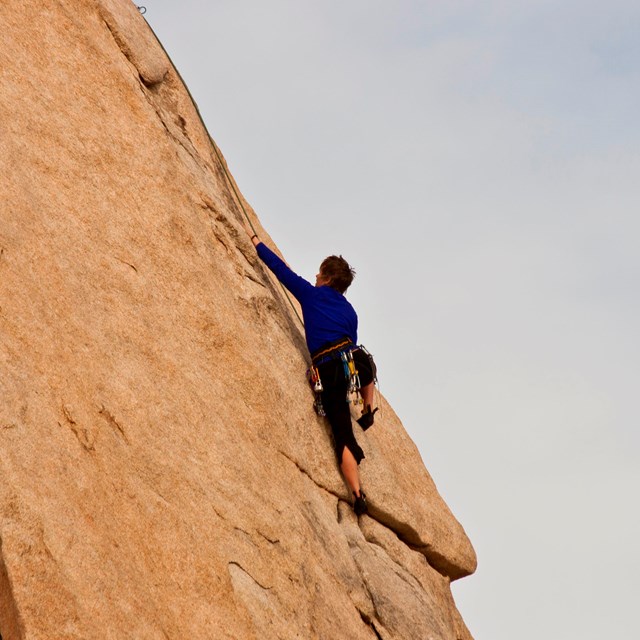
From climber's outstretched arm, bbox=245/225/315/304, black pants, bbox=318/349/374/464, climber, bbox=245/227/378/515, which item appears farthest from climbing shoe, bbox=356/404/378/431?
climber's outstretched arm, bbox=245/225/315/304

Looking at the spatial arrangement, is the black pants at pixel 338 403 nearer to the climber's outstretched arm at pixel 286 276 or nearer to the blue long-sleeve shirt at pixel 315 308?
the blue long-sleeve shirt at pixel 315 308

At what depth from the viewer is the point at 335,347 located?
36.9 feet

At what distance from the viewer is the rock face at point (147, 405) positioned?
300 inches

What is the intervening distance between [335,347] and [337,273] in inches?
30.7

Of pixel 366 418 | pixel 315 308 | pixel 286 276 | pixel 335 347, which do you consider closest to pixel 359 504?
pixel 366 418

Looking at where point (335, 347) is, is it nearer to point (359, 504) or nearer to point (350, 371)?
point (350, 371)

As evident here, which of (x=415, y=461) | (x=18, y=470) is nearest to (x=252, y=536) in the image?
(x=18, y=470)

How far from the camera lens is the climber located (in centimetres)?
1120

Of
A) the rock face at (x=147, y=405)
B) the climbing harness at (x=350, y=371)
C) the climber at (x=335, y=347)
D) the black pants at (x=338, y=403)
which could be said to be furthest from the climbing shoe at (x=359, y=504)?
the climbing harness at (x=350, y=371)

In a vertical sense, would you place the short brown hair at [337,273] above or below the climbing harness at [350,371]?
above

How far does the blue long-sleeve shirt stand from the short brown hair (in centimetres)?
15

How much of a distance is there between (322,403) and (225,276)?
1567mm

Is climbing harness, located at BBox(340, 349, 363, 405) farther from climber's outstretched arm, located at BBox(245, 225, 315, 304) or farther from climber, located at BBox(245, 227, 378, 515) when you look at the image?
climber's outstretched arm, located at BBox(245, 225, 315, 304)

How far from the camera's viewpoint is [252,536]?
8953 mm
